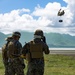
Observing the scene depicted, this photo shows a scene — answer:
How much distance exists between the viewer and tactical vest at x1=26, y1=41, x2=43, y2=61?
12047mm

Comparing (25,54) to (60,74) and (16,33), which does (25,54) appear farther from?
(60,74)

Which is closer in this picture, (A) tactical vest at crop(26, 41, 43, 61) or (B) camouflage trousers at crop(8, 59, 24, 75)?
(A) tactical vest at crop(26, 41, 43, 61)

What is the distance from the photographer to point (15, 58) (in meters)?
13.2

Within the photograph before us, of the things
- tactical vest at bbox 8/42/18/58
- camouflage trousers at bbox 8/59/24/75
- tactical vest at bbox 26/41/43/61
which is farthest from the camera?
camouflage trousers at bbox 8/59/24/75

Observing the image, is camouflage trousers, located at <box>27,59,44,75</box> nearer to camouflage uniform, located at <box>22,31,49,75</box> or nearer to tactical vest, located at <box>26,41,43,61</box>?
camouflage uniform, located at <box>22,31,49,75</box>

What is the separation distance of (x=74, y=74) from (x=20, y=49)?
31.2 feet

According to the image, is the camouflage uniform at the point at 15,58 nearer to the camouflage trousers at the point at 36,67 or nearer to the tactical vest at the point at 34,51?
the tactical vest at the point at 34,51

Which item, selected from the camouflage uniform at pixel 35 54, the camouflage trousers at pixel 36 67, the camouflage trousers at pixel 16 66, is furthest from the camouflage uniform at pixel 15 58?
the camouflage trousers at pixel 36 67

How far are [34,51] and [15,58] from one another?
4.36 ft

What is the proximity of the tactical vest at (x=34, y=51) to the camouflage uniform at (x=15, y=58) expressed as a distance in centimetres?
102

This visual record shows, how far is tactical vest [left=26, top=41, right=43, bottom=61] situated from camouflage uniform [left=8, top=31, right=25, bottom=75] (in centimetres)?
102

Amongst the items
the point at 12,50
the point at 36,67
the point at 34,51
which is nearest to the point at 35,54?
the point at 34,51

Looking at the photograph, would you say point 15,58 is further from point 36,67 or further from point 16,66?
point 36,67

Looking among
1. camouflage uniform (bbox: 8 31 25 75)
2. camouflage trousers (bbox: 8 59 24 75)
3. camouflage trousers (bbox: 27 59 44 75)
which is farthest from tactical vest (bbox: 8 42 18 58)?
camouflage trousers (bbox: 27 59 44 75)
